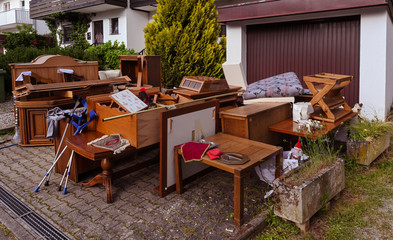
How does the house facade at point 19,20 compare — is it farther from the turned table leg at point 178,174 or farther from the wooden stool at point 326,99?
the wooden stool at point 326,99

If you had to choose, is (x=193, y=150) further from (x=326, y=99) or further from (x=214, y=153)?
(x=326, y=99)

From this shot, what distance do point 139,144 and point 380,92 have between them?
5.71 metres

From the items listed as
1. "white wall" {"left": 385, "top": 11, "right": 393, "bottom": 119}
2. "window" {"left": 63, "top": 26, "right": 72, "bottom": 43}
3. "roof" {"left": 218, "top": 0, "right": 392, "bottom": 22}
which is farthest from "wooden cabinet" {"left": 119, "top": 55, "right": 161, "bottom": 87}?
"window" {"left": 63, "top": 26, "right": 72, "bottom": 43}

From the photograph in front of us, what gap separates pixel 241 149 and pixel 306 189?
1.03 metres

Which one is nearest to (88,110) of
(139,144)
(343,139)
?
(139,144)

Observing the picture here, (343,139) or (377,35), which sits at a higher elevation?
(377,35)

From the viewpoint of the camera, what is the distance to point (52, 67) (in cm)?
689

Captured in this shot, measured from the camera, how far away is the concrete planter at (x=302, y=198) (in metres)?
3.34

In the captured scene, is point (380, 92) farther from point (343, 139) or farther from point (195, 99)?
point (195, 99)

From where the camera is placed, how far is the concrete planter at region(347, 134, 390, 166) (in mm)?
4977

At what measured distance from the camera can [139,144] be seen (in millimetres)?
4164

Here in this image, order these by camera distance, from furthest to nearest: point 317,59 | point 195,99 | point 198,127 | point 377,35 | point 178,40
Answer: point 178,40 → point 317,59 → point 377,35 → point 195,99 → point 198,127

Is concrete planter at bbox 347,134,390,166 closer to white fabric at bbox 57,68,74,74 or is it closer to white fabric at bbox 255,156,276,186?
white fabric at bbox 255,156,276,186

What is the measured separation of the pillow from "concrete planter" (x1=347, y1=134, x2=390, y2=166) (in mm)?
1227
